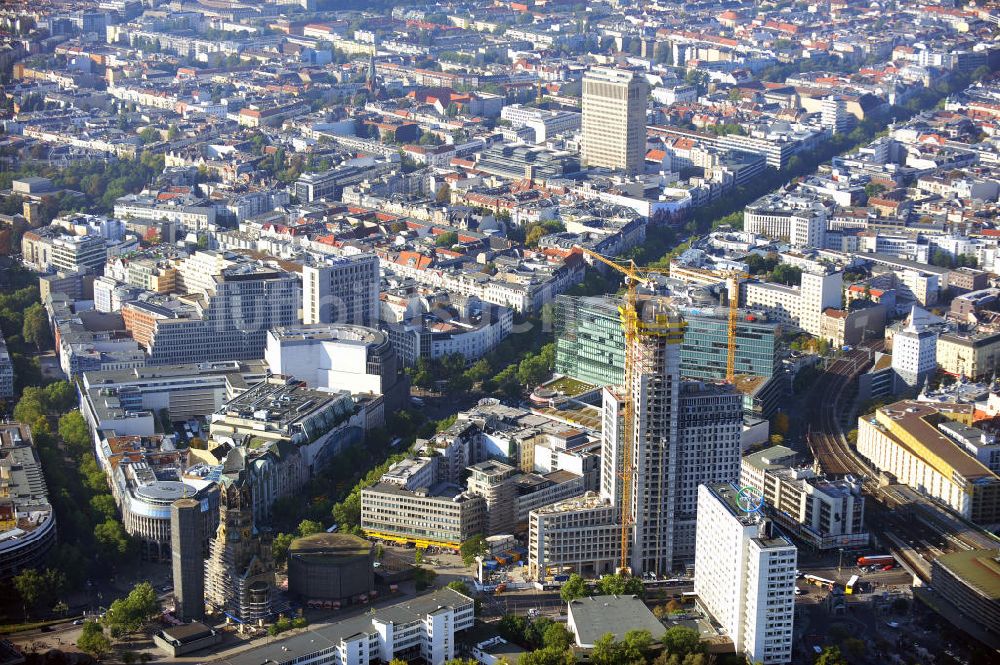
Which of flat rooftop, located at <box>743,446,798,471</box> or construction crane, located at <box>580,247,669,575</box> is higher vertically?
construction crane, located at <box>580,247,669,575</box>

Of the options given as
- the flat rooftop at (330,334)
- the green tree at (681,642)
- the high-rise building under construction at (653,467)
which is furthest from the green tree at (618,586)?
the flat rooftop at (330,334)

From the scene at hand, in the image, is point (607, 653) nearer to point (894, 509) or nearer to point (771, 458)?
point (771, 458)

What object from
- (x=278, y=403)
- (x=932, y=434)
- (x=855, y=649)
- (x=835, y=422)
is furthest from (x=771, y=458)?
(x=278, y=403)

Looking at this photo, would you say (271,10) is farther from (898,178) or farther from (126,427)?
(126,427)

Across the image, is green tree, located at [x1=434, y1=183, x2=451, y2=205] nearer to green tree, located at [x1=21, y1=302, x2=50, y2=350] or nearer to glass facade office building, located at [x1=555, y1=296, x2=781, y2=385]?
green tree, located at [x1=21, y1=302, x2=50, y2=350]

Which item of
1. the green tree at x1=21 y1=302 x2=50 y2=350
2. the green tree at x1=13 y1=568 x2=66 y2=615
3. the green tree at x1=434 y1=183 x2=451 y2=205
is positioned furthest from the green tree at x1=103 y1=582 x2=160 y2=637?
the green tree at x1=434 y1=183 x2=451 y2=205
